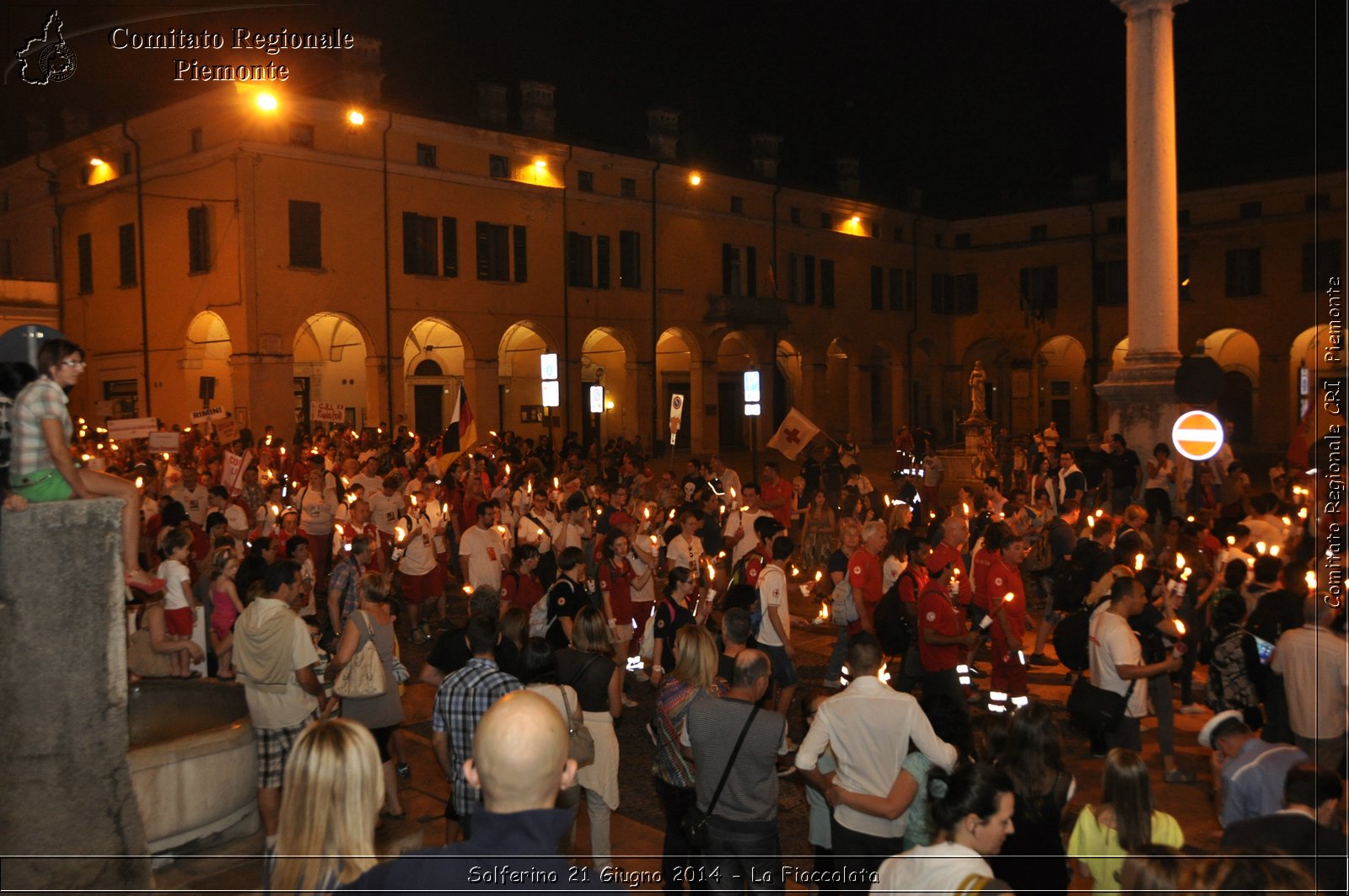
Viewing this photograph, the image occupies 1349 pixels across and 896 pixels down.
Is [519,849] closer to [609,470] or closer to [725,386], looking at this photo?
[609,470]

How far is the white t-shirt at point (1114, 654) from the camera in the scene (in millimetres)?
7207

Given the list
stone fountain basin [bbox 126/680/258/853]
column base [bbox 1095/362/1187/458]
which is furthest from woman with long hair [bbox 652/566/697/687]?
column base [bbox 1095/362/1187/458]

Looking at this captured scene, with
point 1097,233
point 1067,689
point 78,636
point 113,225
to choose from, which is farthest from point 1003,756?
point 1097,233

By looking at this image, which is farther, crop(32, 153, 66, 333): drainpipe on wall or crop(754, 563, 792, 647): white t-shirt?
crop(32, 153, 66, 333): drainpipe on wall

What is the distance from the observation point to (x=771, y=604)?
28.1 feet

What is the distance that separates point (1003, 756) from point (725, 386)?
42.0 meters

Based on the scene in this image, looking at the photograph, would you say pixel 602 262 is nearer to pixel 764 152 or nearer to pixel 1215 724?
pixel 764 152

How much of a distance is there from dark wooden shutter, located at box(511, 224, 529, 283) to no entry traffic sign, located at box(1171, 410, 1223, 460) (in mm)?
26524

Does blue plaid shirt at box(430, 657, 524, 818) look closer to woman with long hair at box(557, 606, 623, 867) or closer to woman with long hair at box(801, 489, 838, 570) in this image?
woman with long hair at box(557, 606, 623, 867)

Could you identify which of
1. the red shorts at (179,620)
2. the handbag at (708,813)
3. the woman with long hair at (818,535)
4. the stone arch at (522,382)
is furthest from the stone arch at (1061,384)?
the handbag at (708,813)

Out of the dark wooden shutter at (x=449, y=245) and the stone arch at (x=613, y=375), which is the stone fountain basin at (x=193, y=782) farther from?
the stone arch at (x=613, y=375)

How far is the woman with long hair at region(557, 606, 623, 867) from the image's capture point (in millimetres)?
6102

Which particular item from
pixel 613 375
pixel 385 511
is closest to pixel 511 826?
pixel 385 511

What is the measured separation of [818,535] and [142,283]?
2568 centimetres
